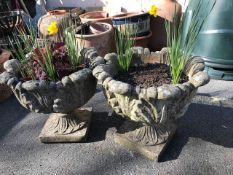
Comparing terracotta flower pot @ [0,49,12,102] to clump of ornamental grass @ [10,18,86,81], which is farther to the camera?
→ terracotta flower pot @ [0,49,12,102]

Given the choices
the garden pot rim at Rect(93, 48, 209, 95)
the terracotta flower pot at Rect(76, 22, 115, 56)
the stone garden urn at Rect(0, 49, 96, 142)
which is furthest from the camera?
the terracotta flower pot at Rect(76, 22, 115, 56)

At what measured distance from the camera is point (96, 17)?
410cm

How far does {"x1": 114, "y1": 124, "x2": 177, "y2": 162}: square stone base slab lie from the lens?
2.09 m

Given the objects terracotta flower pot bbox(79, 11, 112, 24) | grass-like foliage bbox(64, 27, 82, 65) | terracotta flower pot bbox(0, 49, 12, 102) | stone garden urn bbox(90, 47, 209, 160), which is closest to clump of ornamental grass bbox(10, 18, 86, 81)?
grass-like foliage bbox(64, 27, 82, 65)

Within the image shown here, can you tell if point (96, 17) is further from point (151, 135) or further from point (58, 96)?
point (151, 135)

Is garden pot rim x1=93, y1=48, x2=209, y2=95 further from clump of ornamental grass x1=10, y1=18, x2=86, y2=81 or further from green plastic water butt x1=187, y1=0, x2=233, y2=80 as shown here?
green plastic water butt x1=187, y1=0, x2=233, y2=80

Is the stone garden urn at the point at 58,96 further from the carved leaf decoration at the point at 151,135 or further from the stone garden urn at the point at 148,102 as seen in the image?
the carved leaf decoration at the point at 151,135

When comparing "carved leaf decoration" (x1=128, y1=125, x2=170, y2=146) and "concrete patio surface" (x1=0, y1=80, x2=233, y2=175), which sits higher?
"carved leaf decoration" (x1=128, y1=125, x2=170, y2=146)

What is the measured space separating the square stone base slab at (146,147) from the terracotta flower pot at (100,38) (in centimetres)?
147

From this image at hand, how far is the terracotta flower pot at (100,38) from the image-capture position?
344 cm

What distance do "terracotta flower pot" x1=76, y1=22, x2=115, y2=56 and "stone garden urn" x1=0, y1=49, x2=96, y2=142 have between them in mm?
1274

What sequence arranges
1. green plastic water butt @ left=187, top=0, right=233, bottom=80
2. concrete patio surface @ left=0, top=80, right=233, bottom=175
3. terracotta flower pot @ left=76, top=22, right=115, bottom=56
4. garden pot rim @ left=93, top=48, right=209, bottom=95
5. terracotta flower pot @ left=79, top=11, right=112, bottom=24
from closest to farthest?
garden pot rim @ left=93, top=48, right=209, bottom=95
concrete patio surface @ left=0, top=80, right=233, bottom=175
green plastic water butt @ left=187, top=0, right=233, bottom=80
terracotta flower pot @ left=76, top=22, right=115, bottom=56
terracotta flower pot @ left=79, top=11, right=112, bottom=24

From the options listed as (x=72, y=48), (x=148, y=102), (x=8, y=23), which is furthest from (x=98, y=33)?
(x=148, y=102)

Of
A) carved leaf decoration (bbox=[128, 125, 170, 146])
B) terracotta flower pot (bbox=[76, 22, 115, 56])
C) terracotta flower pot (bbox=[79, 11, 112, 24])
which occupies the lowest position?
carved leaf decoration (bbox=[128, 125, 170, 146])
